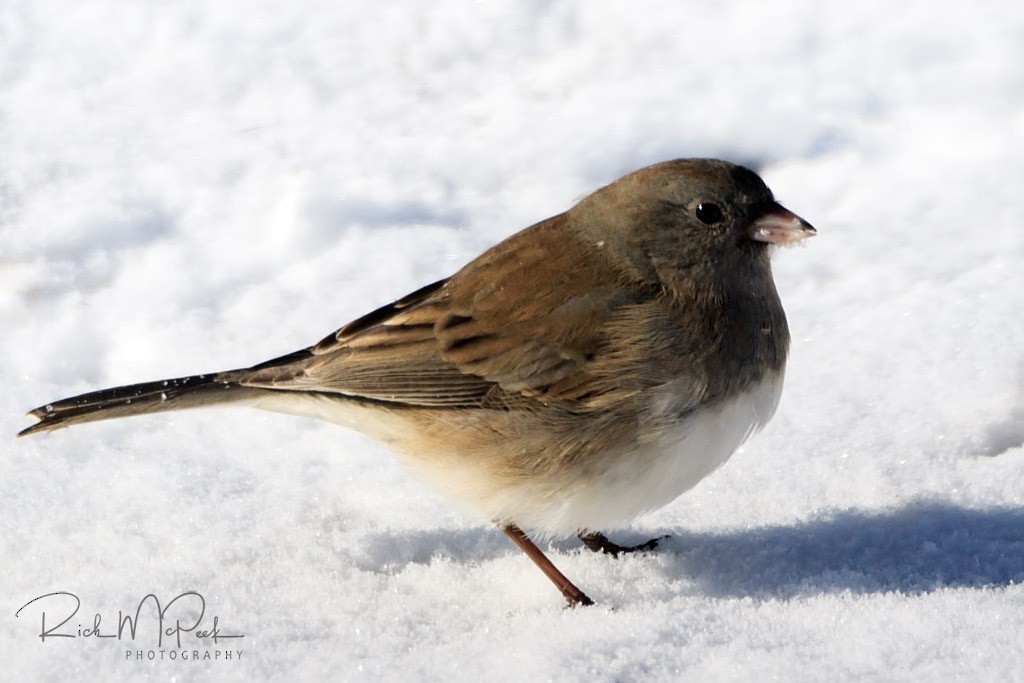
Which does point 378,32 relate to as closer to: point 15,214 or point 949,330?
point 15,214

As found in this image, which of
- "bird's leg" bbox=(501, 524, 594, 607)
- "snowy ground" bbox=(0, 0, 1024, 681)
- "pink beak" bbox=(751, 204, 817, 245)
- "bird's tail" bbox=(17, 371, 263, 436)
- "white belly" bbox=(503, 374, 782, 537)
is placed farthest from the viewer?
"pink beak" bbox=(751, 204, 817, 245)

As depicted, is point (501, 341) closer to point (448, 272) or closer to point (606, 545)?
point (606, 545)

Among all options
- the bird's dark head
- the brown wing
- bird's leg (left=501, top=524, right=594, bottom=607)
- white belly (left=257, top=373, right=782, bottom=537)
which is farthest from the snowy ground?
the bird's dark head

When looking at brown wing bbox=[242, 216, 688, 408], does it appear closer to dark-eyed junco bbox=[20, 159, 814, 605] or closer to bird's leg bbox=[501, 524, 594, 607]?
dark-eyed junco bbox=[20, 159, 814, 605]

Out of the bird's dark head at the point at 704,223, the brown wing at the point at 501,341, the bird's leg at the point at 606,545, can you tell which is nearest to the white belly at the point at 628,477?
the brown wing at the point at 501,341

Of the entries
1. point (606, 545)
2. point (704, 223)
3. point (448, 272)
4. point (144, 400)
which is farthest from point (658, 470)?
point (448, 272)

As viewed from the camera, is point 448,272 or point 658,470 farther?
point 448,272

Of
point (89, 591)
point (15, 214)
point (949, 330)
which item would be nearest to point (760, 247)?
point (949, 330)
